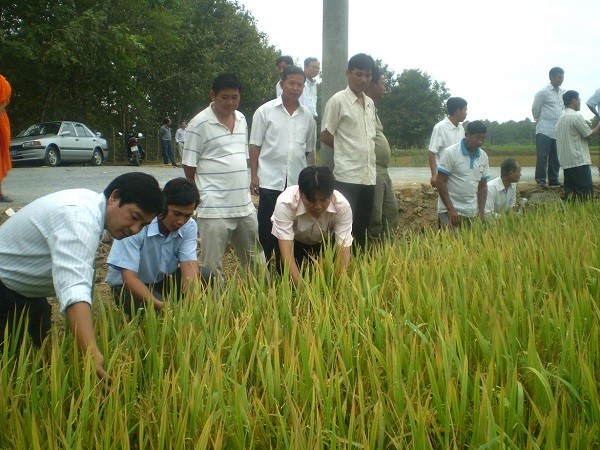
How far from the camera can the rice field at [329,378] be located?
6.09 feet

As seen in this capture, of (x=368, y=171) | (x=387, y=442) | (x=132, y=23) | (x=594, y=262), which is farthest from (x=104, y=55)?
(x=387, y=442)

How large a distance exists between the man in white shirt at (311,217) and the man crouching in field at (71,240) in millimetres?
1245

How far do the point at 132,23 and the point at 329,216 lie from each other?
801 inches

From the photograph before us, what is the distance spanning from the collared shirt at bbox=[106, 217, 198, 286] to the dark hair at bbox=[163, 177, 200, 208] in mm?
192

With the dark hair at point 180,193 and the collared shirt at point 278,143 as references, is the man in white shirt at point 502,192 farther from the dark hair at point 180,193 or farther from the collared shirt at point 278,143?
the dark hair at point 180,193

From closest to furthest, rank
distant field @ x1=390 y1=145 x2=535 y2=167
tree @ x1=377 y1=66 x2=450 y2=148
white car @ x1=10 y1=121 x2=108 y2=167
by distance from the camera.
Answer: white car @ x1=10 y1=121 x2=108 y2=167
distant field @ x1=390 y1=145 x2=535 y2=167
tree @ x1=377 y1=66 x2=450 y2=148

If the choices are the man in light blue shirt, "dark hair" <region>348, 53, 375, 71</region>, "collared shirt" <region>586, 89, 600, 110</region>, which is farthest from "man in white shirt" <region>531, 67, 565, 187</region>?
the man in light blue shirt

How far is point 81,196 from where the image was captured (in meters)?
2.53

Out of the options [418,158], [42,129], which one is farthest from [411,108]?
[42,129]

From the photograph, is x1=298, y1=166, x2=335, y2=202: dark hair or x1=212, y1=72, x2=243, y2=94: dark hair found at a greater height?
x1=212, y1=72, x2=243, y2=94: dark hair

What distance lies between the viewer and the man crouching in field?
7.73 feet

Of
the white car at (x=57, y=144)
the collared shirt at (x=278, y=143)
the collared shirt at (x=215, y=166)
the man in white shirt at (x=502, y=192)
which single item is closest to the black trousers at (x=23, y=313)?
the collared shirt at (x=215, y=166)

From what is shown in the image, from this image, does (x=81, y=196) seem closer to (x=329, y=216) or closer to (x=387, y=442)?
(x=387, y=442)

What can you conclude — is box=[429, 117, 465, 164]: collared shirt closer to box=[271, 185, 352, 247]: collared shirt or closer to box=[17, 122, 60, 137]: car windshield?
box=[271, 185, 352, 247]: collared shirt
